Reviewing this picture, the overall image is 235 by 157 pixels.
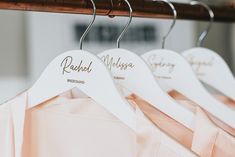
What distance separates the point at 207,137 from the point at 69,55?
0.59 ft

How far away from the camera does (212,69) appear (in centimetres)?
66

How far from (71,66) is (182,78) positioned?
0.18m

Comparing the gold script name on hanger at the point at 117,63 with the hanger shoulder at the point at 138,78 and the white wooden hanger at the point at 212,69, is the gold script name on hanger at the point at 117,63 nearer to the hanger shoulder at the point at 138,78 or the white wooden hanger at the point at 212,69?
the hanger shoulder at the point at 138,78

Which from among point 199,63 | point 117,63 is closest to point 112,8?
point 117,63

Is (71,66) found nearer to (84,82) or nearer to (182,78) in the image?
(84,82)

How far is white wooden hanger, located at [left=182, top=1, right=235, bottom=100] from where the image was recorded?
0.65 m

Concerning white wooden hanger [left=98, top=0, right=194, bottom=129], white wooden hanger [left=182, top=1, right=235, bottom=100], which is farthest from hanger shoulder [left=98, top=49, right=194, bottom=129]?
white wooden hanger [left=182, top=1, right=235, bottom=100]

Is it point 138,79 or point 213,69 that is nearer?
point 138,79

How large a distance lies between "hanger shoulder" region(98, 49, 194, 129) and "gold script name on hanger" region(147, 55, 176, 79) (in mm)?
76

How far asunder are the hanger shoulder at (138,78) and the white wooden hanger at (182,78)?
0.25 ft

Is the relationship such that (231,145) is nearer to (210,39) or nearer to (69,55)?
(69,55)

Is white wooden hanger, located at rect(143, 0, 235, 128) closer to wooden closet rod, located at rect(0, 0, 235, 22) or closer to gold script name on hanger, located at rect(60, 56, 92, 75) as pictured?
wooden closet rod, located at rect(0, 0, 235, 22)

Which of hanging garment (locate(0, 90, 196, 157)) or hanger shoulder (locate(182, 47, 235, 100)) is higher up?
hanger shoulder (locate(182, 47, 235, 100))

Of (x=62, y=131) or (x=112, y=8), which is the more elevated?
(x=112, y=8)
